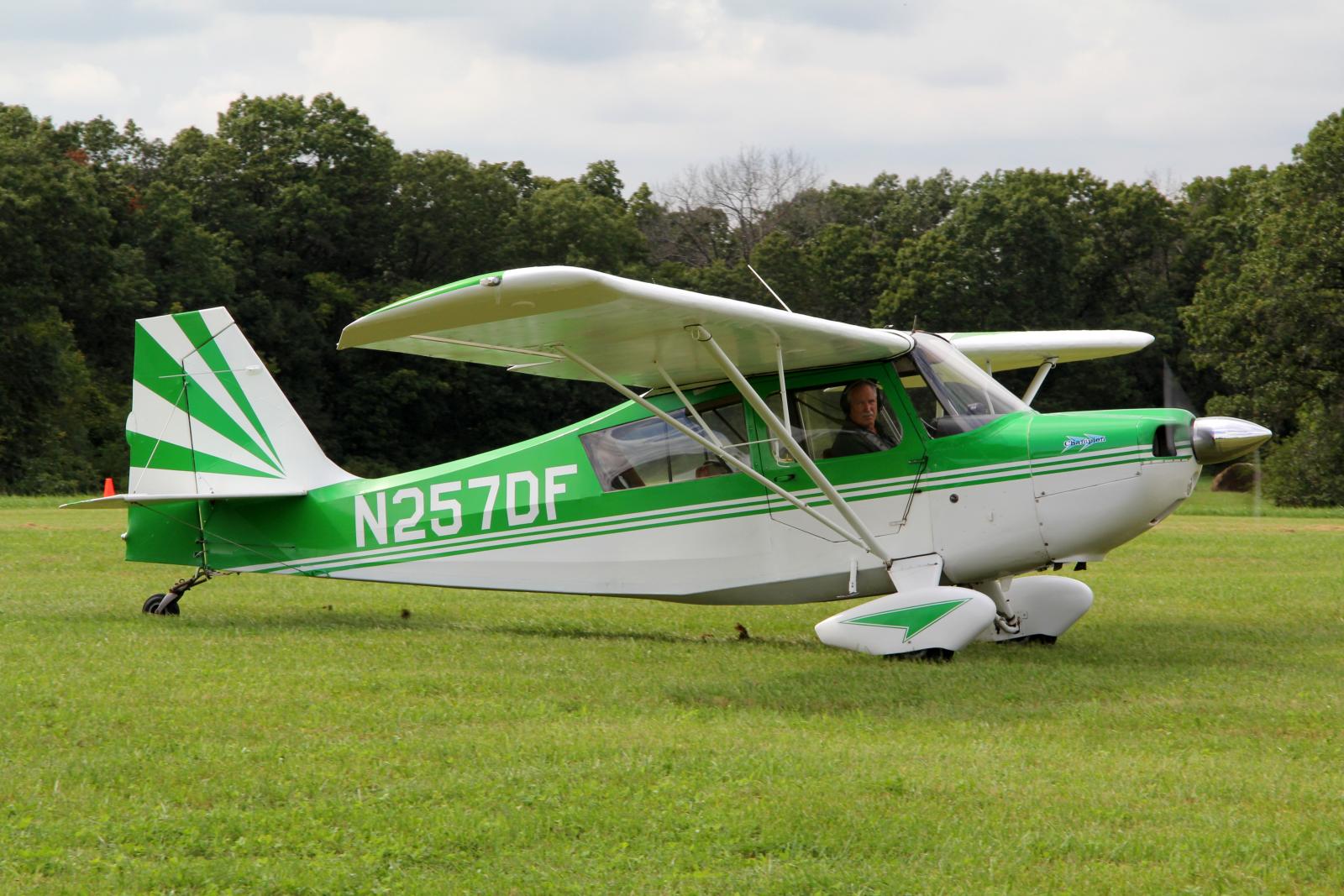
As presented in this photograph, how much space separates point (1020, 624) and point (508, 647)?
3.88 meters

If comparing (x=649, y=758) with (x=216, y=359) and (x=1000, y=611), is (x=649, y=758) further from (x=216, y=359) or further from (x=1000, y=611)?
(x=216, y=359)

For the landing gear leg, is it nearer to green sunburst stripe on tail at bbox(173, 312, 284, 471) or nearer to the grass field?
the grass field

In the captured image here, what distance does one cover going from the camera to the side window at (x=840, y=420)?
947 centimetres

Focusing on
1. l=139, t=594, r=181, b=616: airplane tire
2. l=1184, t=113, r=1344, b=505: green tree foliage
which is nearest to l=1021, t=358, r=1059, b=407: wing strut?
l=139, t=594, r=181, b=616: airplane tire

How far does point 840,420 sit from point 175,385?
555cm

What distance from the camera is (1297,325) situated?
38.3 m

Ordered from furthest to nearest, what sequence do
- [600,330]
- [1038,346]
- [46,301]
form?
[46,301] < [1038,346] < [600,330]

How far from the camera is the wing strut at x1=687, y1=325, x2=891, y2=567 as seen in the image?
8578 mm

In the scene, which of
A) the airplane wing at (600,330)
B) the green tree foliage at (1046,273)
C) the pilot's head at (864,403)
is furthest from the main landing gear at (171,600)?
the green tree foliage at (1046,273)

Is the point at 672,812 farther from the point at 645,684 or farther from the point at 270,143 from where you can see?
the point at 270,143

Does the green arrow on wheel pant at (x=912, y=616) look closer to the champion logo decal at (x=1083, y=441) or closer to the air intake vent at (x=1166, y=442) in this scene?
the champion logo decal at (x=1083, y=441)

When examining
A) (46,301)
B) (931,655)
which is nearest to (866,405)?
(931,655)

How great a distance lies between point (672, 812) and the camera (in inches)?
205

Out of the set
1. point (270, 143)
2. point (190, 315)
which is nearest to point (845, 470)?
point (190, 315)
